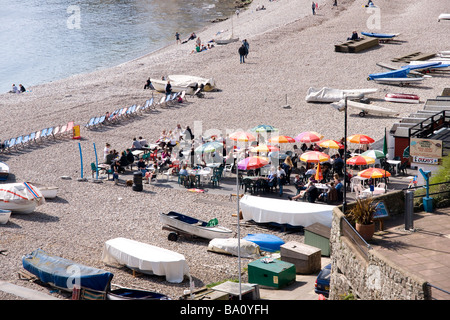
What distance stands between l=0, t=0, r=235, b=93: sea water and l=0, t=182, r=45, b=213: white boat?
28.0 metres

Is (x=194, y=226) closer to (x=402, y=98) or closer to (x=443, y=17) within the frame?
(x=402, y=98)

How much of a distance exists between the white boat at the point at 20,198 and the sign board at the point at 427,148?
1046 cm

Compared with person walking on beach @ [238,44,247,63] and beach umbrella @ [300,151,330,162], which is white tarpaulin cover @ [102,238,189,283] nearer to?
beach umbrella @ [300,151,330,162]

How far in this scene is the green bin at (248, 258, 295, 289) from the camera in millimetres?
14141

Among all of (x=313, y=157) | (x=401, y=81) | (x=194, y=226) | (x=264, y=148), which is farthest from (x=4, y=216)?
(x=401, y=81)

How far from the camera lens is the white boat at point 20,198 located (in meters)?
19.1

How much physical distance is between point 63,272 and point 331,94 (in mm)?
19383

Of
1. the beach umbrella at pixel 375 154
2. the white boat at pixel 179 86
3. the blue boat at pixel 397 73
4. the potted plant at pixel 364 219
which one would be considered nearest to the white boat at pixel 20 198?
the beach umbrella at pixel 375 154

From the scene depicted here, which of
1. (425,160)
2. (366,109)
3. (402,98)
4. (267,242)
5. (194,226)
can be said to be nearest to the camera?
(267,242)

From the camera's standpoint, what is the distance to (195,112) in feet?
101

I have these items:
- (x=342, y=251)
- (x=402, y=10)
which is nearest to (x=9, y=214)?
(x=342, y=251)

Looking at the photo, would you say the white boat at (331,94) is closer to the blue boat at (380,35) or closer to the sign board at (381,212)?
the blue boat at (380,35)

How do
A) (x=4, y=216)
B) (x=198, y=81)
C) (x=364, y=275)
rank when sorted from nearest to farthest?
1. (x=364, y=275)
2. (x=4, y=216)
3. (x=198, y=81)

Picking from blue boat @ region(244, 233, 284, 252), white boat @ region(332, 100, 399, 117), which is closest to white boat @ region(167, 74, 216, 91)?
white boat @ region(332, 100, 399, 117)
